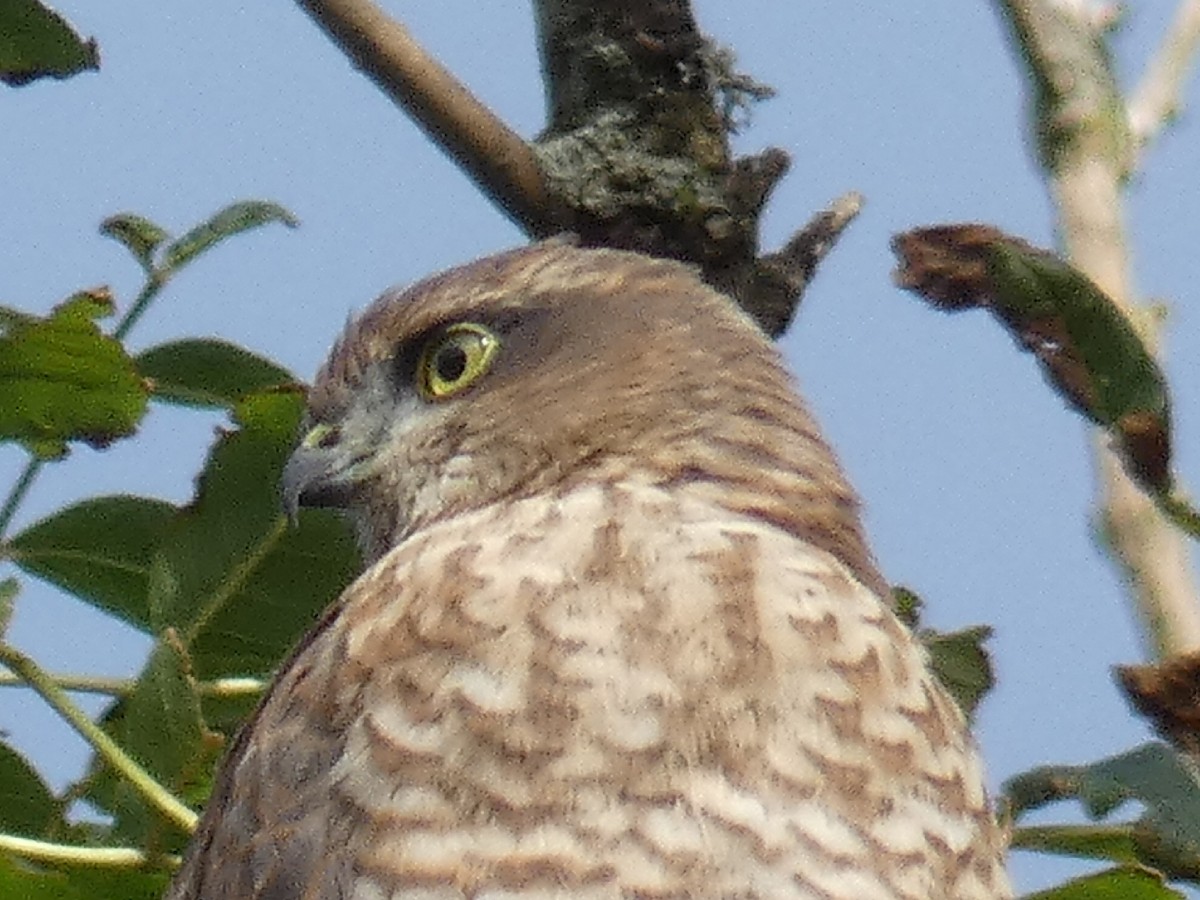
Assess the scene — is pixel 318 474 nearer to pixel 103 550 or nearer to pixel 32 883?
pixel 103 550

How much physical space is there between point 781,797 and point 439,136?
90 cm

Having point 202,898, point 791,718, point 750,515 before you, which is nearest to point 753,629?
point 791,718

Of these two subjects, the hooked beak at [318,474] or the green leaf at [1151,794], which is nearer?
the green leaf at [1151,794]

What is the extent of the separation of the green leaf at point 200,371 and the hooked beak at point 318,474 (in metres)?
0.13

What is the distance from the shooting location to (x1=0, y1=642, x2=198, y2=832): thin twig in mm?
2879

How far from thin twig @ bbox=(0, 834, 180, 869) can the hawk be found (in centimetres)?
10

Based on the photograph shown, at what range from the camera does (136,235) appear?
3.20 metres

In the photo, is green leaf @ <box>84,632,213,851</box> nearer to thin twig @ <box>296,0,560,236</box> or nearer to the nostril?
the nostril

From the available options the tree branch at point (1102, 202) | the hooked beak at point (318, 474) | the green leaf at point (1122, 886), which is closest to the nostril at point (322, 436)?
the hooked beak at point (318, 474)

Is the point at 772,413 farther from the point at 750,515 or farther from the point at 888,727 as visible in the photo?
the point at 888,727

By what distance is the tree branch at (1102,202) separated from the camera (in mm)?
3287

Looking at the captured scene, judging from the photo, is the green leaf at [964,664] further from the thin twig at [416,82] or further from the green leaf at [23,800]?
the green leaf at [23,800]

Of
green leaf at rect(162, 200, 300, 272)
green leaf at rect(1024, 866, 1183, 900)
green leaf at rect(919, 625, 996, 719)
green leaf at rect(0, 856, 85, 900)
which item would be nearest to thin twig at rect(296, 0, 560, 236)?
green leaf at rect(162, 200, 300, 272)

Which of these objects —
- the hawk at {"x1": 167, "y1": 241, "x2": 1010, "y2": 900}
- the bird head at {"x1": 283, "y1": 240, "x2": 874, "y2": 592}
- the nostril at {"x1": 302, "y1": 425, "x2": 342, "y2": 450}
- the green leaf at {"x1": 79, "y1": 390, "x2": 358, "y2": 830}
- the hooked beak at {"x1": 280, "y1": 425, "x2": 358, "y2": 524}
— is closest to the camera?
the hawk at {"x1": 167, "y1": 241, "x2": 1010, "y2": 900}
